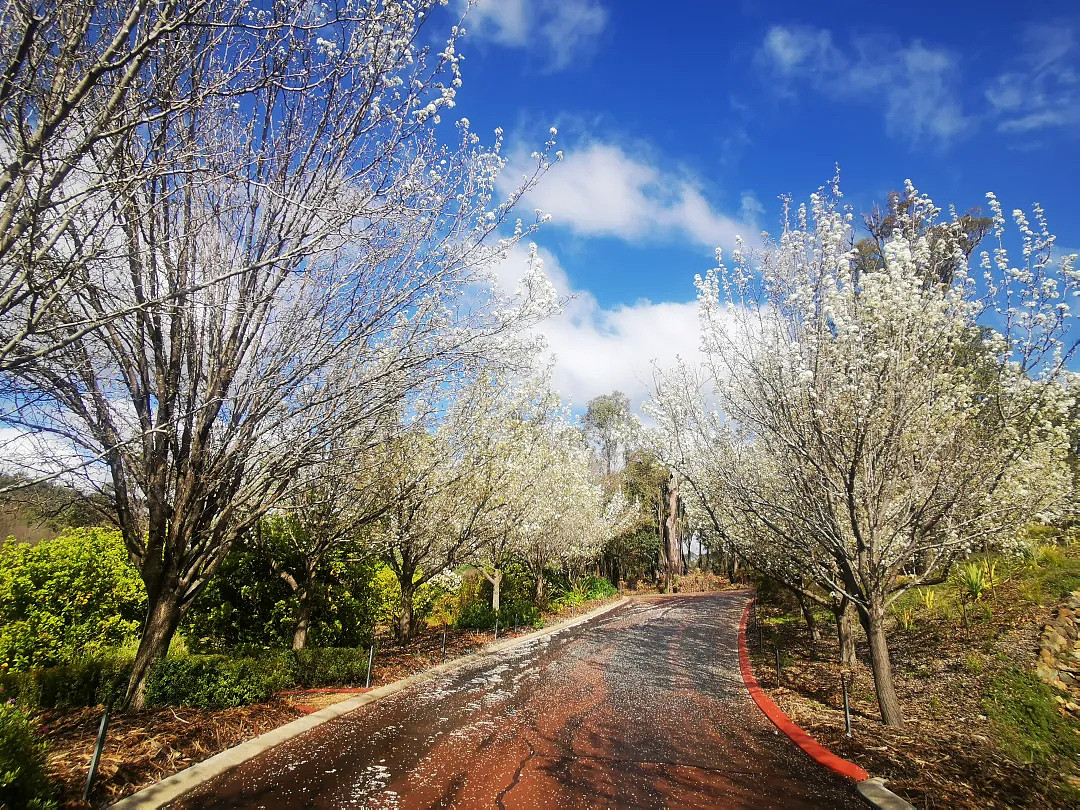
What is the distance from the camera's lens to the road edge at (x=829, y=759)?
4699mm

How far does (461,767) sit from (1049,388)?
706 centimetres

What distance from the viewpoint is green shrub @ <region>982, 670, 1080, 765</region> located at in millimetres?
6254

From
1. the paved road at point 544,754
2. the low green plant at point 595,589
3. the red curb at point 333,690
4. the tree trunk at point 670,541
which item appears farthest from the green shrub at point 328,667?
the tree trunk at point 670,541

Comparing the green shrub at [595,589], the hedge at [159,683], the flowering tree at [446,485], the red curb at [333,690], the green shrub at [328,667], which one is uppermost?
the flowering tree at [446,485]

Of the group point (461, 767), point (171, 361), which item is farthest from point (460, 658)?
point (171, 361)

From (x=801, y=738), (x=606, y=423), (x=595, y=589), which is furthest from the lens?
(x=606, y=423)

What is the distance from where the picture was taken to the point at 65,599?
9.00 m

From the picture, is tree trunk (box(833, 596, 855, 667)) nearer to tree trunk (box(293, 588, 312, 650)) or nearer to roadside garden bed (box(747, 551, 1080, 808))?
roadside garden bed (box(747, 551, 1080, 808))

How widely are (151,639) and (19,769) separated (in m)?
2.52

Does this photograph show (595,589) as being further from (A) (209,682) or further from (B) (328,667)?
(A) (209,682)

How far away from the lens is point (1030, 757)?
6.00 meters

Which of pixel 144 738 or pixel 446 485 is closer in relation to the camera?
pixel 144 738

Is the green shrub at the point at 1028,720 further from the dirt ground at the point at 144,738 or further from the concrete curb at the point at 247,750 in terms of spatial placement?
the dirt ground at the point at 144,738

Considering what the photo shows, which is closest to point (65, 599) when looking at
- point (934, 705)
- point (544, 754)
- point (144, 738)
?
point (144, 738)
